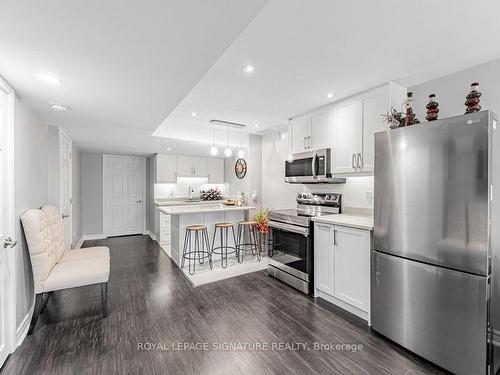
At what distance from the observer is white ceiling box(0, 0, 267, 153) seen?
3.83 feet

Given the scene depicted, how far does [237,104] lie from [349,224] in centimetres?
199

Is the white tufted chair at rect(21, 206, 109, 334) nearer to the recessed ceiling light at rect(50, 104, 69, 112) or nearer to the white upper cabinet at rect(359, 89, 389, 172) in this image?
the recessed ceiling light at rect(50, 104, 69, 112)

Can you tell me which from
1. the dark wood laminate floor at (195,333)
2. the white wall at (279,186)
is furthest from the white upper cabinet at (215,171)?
the dark wood laminate floor at (195,333)

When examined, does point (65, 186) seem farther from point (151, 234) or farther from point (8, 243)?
point (151, 234)

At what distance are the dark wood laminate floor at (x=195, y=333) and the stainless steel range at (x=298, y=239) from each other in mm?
193

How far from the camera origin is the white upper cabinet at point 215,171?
7.24 metres

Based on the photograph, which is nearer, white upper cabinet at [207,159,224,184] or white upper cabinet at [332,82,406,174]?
white upper cabinet at [332,82,406,174]

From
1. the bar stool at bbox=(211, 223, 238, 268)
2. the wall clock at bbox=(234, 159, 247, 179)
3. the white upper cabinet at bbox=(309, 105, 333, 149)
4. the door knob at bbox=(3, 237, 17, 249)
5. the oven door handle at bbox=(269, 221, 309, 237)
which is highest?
the white upper cabinet at bbox=(309, 105, 333, 149)

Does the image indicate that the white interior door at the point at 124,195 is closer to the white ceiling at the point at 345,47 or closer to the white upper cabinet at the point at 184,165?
the white upper cabinet at the point at 184,165

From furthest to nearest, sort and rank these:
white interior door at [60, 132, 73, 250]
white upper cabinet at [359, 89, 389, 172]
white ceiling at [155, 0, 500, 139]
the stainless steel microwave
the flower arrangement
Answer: the flower arrangement
white interior door at [60, 132, 73, 250]
the stainless steel microwave
white upper cabinet at [359, 89, 389, 172]
white ceiling at [155, 0, 500, 139]

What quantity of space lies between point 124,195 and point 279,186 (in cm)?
476

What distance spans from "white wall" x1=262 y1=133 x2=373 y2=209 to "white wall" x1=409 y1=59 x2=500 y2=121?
1144 millimetres

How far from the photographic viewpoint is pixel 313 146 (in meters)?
3.32

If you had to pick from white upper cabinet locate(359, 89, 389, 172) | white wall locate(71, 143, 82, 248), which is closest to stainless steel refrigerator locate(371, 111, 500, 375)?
white upper cabinet locate(359, 89, 389, 172)
